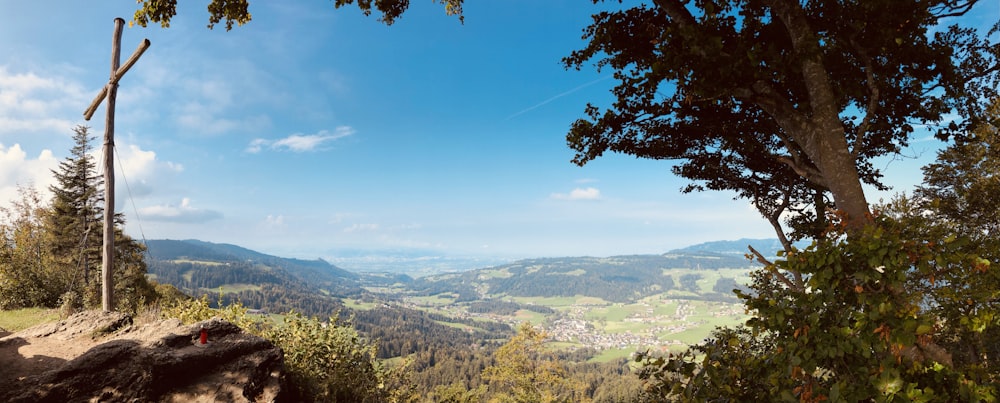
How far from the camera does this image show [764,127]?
6.70 metres

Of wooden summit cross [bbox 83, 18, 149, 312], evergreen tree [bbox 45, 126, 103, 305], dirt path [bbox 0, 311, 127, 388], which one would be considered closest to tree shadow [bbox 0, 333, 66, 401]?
dirt path [bbox 0, 311, 127, 388]

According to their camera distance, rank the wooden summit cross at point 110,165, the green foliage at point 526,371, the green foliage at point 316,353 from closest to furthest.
A: the green foliage at point 316,353, the wooden summit cross at point 110,165, the green foliage at point 526,371

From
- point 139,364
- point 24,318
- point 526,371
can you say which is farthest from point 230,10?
point 526,371

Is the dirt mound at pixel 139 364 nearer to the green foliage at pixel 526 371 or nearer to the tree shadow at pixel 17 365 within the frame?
the tree shadow at pixel 17 365

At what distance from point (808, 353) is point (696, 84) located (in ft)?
10.0

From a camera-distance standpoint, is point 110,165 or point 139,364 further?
point 110,165

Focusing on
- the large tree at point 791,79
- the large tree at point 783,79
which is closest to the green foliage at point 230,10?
the large tree at point 783,79

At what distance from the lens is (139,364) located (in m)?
6.10

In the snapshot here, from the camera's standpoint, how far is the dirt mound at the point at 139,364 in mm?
5531

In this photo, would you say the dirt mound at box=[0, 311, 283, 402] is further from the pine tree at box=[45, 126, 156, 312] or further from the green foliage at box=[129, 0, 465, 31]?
the pine tree at box=[45, 126, 156, 312]

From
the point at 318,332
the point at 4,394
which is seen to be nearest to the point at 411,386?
Result: the point at 318,332

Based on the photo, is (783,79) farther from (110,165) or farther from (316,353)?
(110,165)

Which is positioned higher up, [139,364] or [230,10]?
[230,10]

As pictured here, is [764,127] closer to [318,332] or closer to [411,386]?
[318,332]
